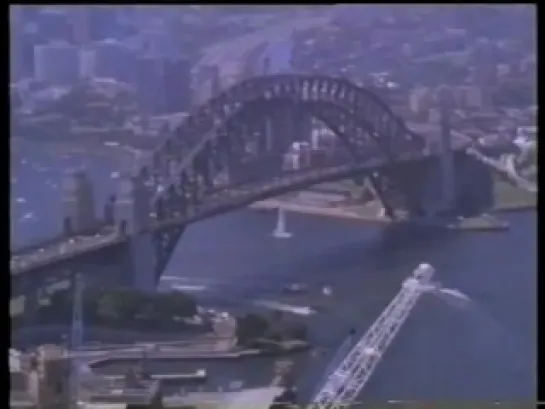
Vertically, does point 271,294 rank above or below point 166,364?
above

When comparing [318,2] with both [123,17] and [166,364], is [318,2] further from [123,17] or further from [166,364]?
[166,364]

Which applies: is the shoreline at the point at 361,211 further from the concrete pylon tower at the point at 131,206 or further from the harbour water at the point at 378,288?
the concrete pylon tower at the point at 131,206

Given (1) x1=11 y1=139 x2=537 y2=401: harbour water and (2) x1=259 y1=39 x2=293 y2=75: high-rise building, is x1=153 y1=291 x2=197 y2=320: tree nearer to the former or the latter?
(1) x1=11 y1=139 x2=537 y2=401: harbour water

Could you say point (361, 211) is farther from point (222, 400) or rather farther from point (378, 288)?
point (222, 400)

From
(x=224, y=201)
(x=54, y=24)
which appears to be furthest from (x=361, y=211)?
(x=54, y=24)

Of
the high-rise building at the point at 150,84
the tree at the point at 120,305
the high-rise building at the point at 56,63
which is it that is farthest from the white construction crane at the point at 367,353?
the high-rise building at the point at 56,63

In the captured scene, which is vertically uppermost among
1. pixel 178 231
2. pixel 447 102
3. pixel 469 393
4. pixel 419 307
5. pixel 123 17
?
pixel 123 17

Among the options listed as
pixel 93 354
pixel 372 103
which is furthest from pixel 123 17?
pixel 93 354
